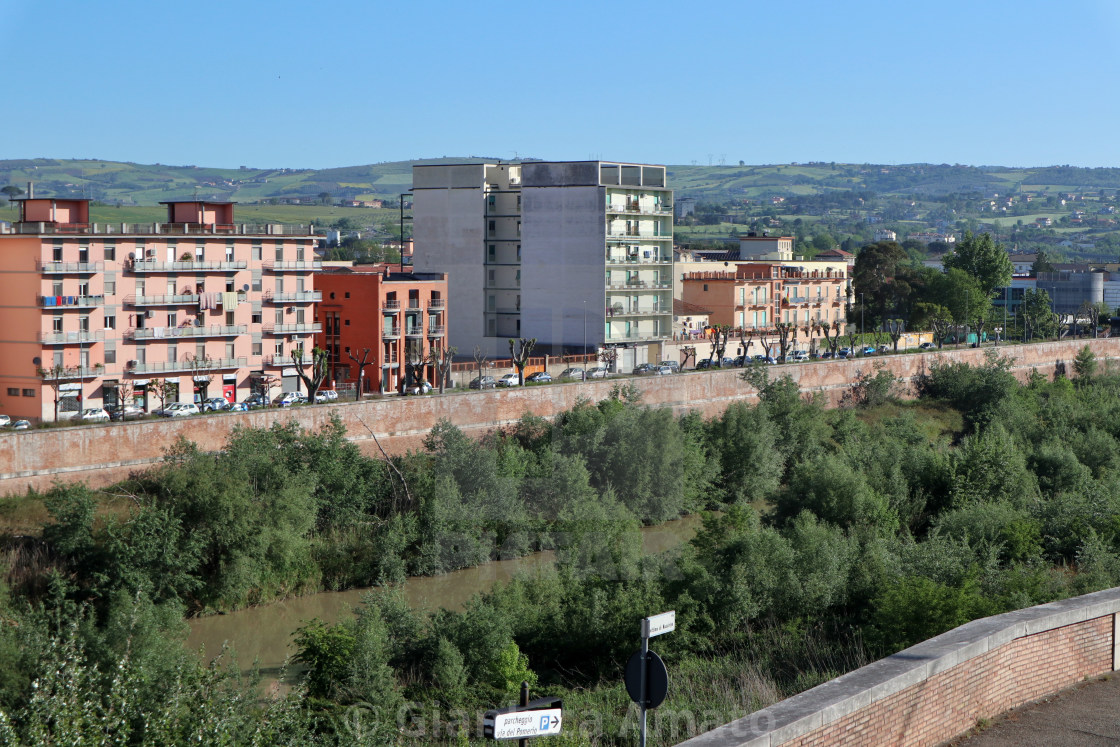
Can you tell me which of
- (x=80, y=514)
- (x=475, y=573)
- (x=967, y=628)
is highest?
(x=967, y=628)

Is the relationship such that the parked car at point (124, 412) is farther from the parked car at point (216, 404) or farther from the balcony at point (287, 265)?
the balcony at point (287, 265)

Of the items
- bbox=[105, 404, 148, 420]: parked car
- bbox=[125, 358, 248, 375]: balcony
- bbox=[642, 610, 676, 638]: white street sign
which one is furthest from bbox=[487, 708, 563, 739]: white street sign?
bbox=[125, 358, 248, 375]: balcony

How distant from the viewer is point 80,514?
→ 1027 inches

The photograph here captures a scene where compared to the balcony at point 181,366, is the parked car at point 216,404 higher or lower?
lower

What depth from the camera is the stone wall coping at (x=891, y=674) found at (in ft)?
27.7

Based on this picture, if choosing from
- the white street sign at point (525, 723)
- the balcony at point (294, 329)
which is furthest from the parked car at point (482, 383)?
the white street sign at point (525, 723)

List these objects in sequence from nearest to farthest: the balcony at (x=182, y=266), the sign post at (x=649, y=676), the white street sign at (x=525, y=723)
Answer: the white street sign at (x=525, y=723), the sign post at (x=649, y=676), the balcony at (x=182, y=266)

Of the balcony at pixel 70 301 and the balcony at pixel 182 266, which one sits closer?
the balcony at pixel 70 301

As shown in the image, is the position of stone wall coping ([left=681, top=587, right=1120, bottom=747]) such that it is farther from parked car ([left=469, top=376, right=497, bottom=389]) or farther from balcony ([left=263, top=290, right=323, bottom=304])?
balcony ([left=263, top=290, right=323, bottom=304])

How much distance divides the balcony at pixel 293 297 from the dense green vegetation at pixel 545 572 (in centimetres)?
1030

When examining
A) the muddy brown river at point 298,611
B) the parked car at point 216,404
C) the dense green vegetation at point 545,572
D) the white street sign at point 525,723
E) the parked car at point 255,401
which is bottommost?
the muddy brown river at point 298,611

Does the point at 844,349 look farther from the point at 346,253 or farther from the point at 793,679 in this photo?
the point at 346,253

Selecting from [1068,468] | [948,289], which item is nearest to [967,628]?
[1068,468]

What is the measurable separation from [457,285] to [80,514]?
104 ft
